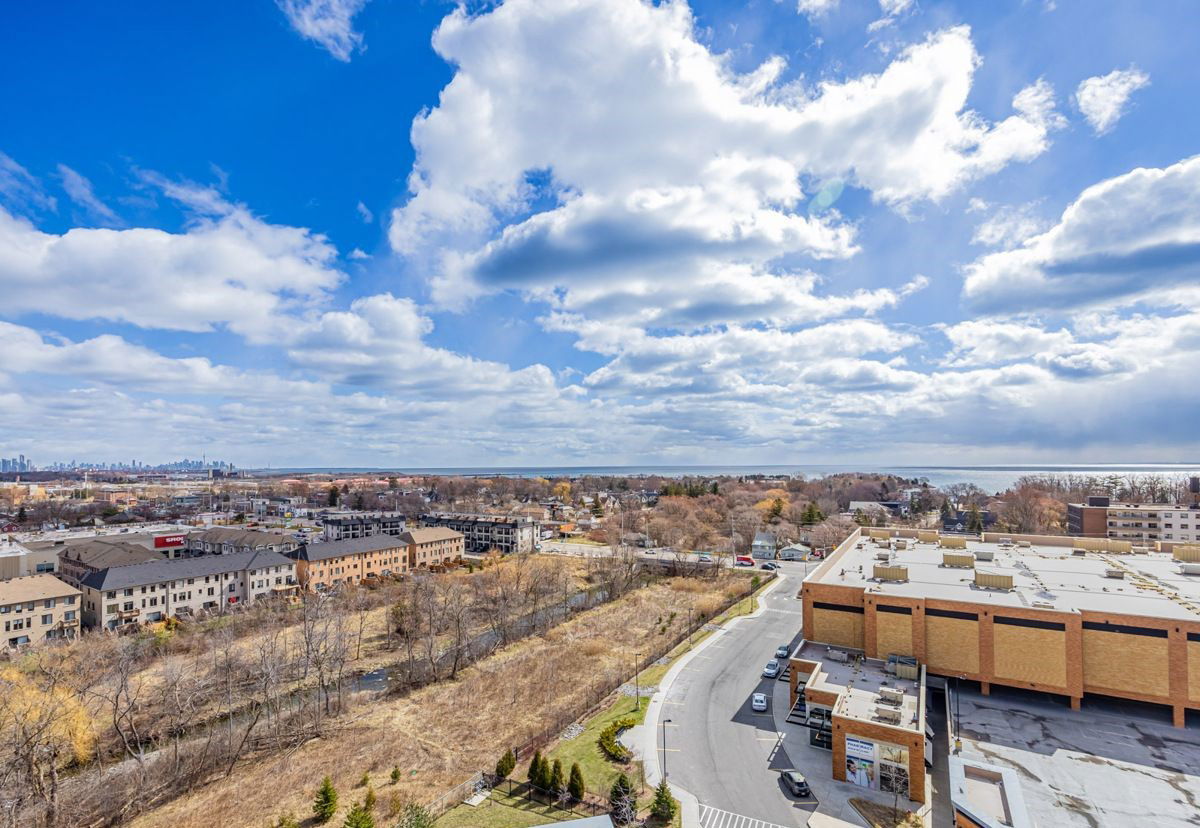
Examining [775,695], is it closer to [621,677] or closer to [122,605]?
[621,677]

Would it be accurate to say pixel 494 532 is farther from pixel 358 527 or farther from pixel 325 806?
pixel 325 806

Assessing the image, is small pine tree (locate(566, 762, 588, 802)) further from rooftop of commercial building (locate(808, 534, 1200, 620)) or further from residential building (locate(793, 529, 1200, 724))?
rooftop of commercial building (locate(808, 534, 1200, 620))

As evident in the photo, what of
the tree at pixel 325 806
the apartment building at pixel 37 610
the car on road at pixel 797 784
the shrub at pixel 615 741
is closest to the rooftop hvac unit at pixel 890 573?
the car on road at pixel 797 784

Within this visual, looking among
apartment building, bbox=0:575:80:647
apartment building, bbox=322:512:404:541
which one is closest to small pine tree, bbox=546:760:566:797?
apartment building, bbox=0:575:80:647

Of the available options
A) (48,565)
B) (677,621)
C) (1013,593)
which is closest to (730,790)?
(1013,593)

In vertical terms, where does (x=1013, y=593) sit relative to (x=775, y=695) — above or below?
above
